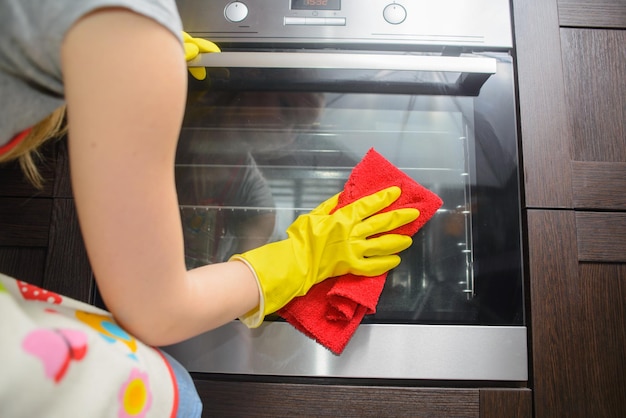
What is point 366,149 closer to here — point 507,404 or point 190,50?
point 190,50

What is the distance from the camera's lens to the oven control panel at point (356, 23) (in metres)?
0.80

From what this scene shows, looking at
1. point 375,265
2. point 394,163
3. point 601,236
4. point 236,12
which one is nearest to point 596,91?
point 601,236

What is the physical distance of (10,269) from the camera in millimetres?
762

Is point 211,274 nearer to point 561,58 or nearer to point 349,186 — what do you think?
point 349,186

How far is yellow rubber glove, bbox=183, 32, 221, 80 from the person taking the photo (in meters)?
0.73

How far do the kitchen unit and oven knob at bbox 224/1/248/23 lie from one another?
36 cm

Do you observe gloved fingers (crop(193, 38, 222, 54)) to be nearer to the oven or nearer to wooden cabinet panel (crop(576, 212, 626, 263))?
the oven

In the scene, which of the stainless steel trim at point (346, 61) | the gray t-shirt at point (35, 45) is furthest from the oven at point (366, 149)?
the gray t-shirt at point (35, 45)

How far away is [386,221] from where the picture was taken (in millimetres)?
734

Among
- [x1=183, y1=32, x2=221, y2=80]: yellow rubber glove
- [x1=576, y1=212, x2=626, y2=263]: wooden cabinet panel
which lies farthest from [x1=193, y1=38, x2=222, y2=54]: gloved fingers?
[x1=576, y1=212, x2=626, y2=263]: wooden cabinet panel

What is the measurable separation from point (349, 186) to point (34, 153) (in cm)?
51

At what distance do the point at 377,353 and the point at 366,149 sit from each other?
0.32 m

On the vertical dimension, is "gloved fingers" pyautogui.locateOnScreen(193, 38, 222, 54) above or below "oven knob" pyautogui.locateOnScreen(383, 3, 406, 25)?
below

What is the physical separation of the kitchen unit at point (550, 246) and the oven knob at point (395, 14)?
0.19 m
